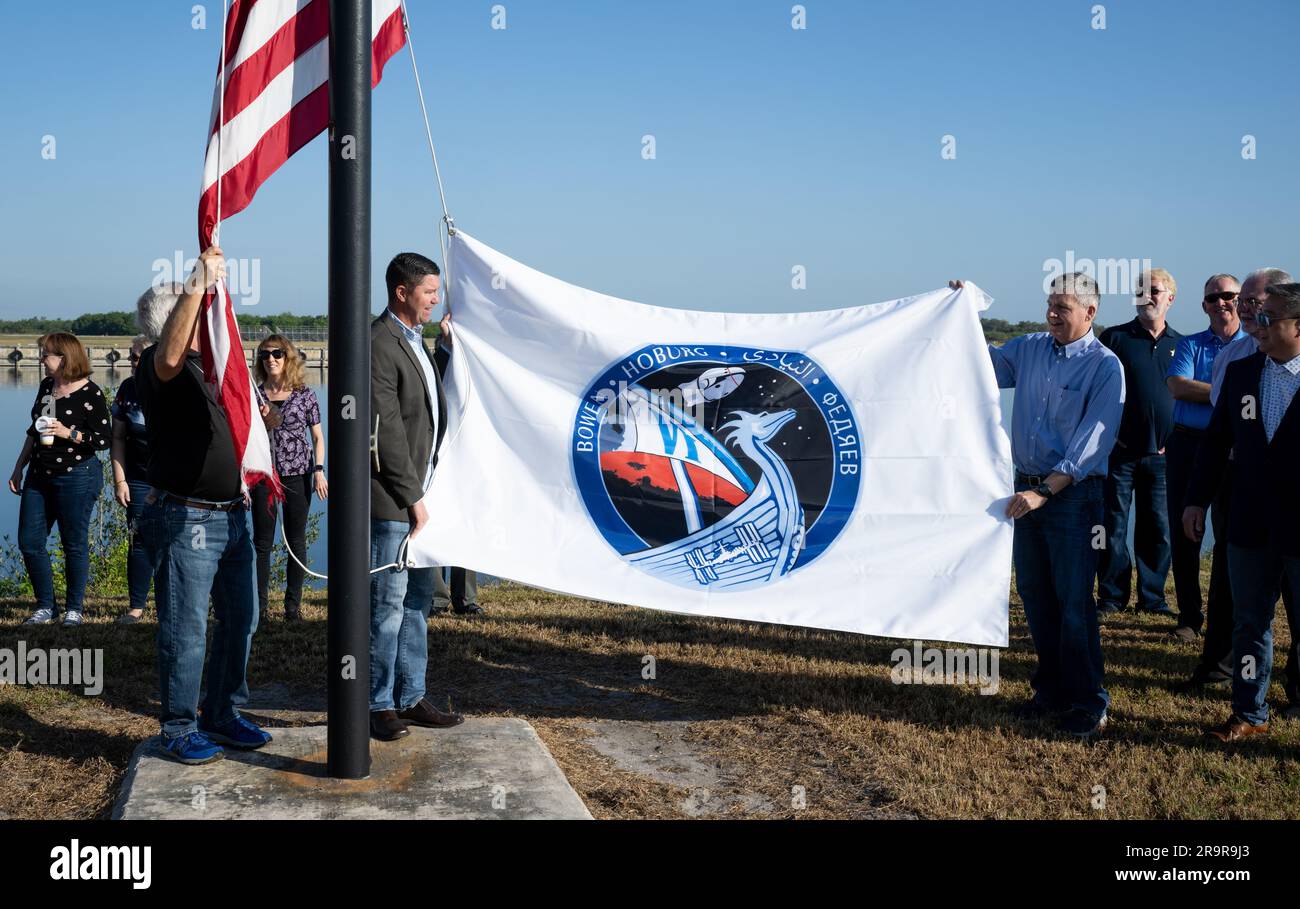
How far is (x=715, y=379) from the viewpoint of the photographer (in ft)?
20.1

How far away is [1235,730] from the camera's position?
5.83 m

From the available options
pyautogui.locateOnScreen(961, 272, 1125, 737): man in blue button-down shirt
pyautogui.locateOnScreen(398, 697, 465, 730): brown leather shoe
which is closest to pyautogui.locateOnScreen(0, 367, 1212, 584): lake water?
pyautogui.locateOnScreen(961, 272, 1125, 737): man in blue button-down shirt

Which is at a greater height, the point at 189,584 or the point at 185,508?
the point at 185,508

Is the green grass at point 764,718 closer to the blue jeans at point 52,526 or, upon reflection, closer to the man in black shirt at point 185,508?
the blue jeans at point 52,526

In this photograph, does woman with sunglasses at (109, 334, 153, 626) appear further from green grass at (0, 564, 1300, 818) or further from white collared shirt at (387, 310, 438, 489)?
white collared shirt at (387, 310, 438, 489)

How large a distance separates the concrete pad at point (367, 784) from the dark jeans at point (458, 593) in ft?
11.2

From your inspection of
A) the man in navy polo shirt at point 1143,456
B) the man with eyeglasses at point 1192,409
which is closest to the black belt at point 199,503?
the man with eyeglasses at point 1192,409

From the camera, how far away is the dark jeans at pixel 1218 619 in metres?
6.70

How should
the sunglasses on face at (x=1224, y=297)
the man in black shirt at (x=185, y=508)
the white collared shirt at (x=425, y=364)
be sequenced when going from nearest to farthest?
the man in black shirt at (x=185, y=508) → the white collared shirt at (x=425, y=364) → the sunglasses on face at (x=1224, y=297)

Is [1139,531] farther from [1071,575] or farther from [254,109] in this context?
[254,109]

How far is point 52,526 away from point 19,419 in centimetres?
2882

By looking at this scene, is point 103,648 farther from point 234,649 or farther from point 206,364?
point 206,364

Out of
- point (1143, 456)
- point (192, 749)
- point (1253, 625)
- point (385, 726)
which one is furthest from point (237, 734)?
point (1143, 456)

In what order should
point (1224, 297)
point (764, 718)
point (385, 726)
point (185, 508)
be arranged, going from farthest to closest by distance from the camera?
point (1224, 297)
point (764, 718)
point (385, 726)
point (185, 508)
